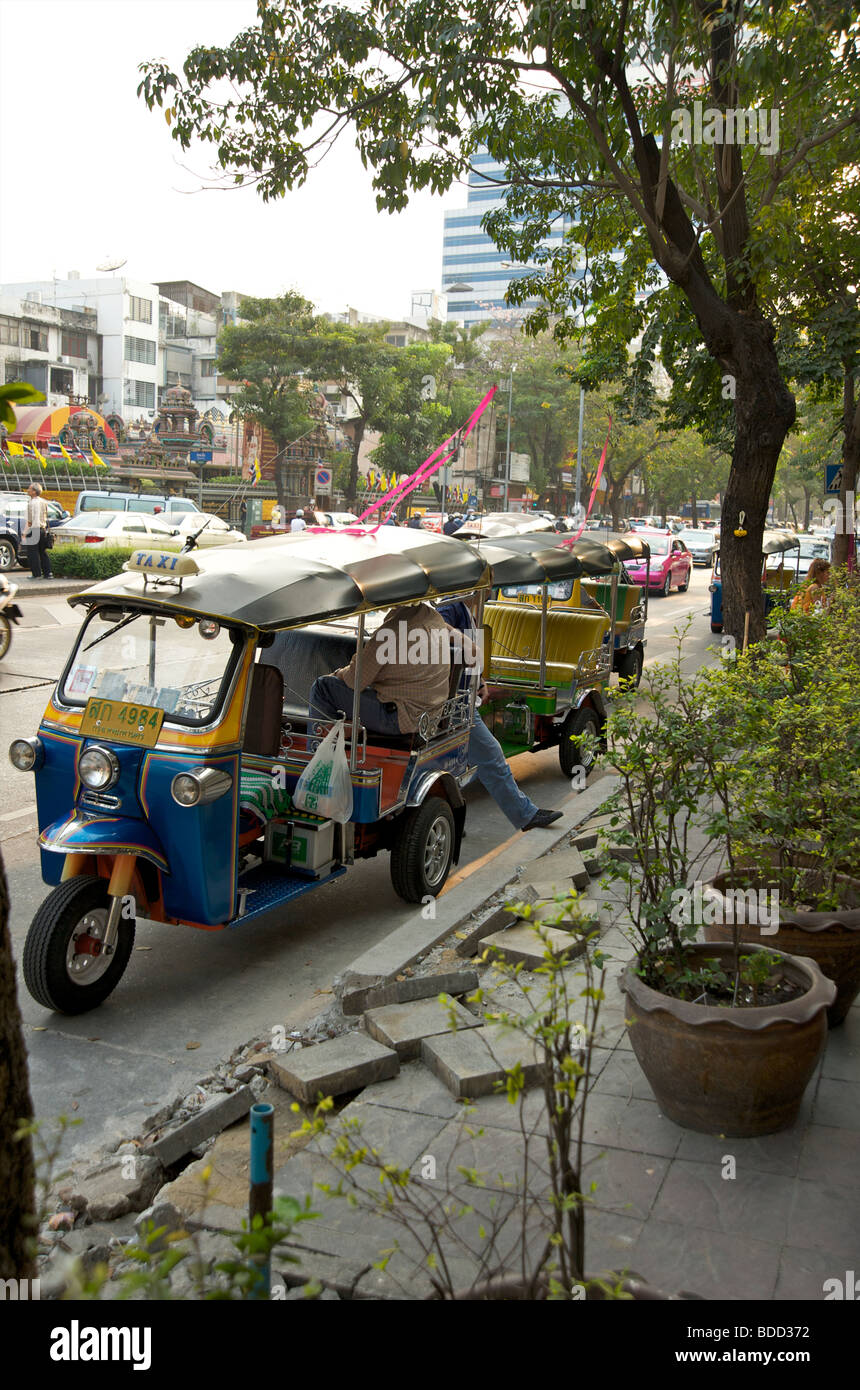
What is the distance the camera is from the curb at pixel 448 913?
5457 mm

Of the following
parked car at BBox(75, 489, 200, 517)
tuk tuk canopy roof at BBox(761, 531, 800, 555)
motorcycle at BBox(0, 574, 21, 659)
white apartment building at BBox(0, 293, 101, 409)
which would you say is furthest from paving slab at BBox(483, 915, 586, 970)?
white apartment building at BBox(0, 293, 101, 409)

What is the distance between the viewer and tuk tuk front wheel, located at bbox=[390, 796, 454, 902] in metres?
6.58

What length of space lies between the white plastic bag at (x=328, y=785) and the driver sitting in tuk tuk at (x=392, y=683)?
2.12ft

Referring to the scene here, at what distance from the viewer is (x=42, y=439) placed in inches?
1481

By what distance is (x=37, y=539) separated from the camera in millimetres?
21047

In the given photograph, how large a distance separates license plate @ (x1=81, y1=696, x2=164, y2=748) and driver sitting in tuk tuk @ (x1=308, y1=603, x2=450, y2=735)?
1.57m

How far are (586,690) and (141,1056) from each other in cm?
636

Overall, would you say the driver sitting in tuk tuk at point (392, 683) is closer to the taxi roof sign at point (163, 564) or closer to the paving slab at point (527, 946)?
the paving slab at point (527, 946)

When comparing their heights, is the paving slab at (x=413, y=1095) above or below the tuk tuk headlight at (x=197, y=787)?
below

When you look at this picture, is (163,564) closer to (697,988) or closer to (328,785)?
(328,785)

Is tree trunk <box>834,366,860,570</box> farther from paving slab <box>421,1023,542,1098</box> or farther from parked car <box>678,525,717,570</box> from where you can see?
parked car <box>678,525,717,570</box>

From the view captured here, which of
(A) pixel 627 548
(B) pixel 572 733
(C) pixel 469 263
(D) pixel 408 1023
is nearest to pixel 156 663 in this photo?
(D) pixel 408 1023

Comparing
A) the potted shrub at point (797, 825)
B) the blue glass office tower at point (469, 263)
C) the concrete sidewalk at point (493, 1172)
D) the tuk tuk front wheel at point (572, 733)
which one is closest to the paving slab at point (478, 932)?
the concrete sidewalk at point (493, 1172)
